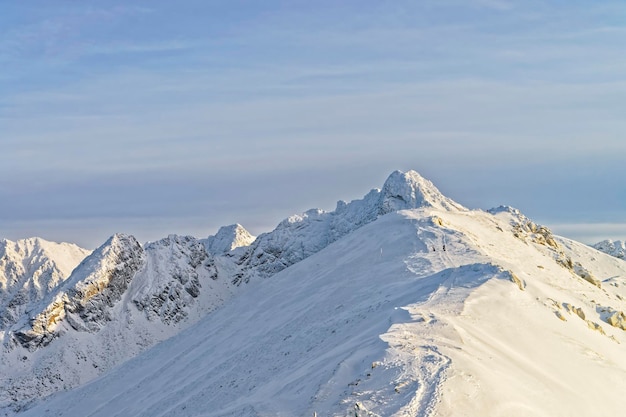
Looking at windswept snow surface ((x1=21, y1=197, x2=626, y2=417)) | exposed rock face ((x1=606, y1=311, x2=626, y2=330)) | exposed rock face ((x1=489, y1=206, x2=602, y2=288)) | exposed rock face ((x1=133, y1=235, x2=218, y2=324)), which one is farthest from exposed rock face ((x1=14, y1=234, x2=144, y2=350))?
exposed rock face ((x1=606, y1=311, x2=626, y2=330))

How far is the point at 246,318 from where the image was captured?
7850 cm

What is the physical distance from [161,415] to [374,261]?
92.0 ft

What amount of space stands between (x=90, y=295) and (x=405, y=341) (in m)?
126

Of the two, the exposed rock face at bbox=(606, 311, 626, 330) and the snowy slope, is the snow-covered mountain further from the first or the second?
the snowy slope

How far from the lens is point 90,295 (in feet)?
520

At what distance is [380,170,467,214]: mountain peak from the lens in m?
182

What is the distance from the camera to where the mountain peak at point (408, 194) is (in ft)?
599

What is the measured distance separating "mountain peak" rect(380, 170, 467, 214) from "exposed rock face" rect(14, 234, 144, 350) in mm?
56278

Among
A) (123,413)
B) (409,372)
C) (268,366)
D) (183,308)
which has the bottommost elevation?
(183,308)

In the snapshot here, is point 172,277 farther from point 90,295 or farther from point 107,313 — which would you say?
point 90,295

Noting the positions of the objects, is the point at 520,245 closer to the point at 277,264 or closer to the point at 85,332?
the point at 85,332

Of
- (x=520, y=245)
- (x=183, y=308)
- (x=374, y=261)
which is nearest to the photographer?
(x=374, y=261)

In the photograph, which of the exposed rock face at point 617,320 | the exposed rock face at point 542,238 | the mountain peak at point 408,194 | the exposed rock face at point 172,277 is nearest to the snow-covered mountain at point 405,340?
the exposed rock face at point 617,320

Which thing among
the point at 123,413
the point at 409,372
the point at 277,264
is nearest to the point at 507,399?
the point at 409,372
